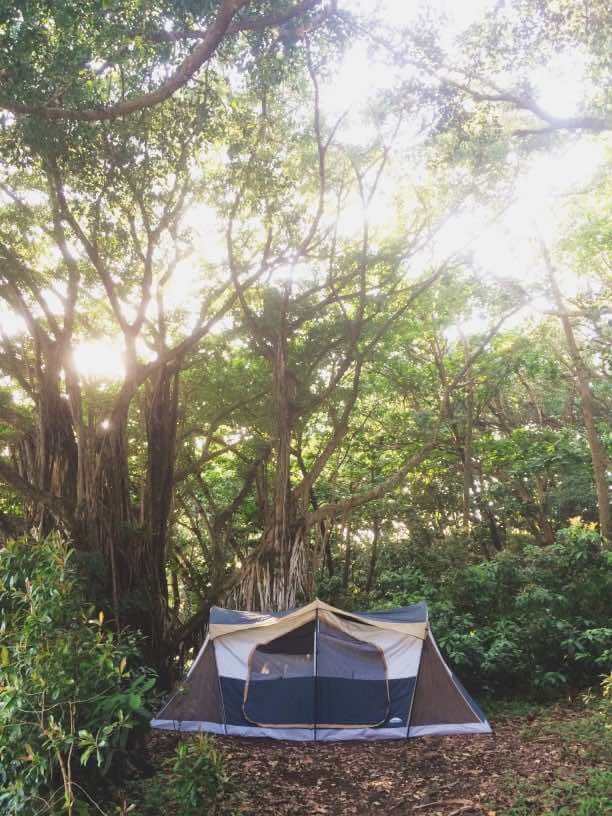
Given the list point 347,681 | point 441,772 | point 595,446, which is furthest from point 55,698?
point 595,446

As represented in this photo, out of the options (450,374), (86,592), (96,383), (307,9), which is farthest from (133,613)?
(450,374)

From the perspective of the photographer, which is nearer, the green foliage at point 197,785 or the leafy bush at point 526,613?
the green foliage at point 197,785

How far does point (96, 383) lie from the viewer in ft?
24.0

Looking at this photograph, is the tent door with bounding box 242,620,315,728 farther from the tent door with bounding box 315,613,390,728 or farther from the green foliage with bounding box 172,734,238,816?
the green foliage with bounding box 172,734,238,816

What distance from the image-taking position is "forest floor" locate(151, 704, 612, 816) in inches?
142

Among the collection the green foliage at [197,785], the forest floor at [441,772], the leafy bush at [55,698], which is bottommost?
the forest floor at [441,772]

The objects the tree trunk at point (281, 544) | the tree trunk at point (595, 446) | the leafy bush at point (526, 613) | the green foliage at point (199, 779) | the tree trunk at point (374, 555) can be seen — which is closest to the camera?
the green foliage at point (199, 779)

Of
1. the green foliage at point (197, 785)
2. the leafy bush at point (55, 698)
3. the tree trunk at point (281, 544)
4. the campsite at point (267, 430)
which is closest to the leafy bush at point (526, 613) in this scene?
the campsite at point (267, 430)

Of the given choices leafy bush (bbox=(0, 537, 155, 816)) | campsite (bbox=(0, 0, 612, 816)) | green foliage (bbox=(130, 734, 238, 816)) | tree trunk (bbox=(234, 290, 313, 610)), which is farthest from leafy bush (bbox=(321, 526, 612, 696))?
leafy bush (bbox=(0, 537, 155, 816))

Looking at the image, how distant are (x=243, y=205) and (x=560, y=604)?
16.5ft

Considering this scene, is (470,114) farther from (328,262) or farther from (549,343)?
(549,343)

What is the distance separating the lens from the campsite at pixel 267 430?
10.7ft

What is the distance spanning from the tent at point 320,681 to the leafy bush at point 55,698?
240 cm

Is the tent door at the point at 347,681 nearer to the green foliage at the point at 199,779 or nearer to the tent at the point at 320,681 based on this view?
the tent at the point at 320,681
